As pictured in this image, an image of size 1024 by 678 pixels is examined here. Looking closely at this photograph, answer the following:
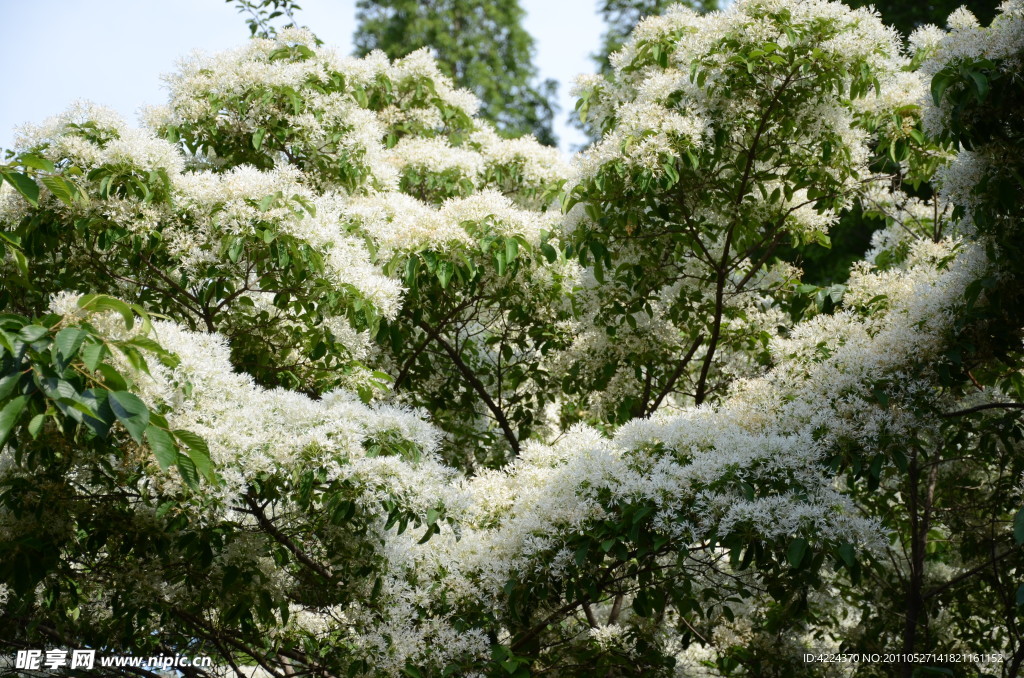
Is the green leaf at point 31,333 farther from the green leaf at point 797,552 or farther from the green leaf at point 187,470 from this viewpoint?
the green leaf at point 797,552

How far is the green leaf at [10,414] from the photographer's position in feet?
7.38

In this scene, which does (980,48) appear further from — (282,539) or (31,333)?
(282,539)

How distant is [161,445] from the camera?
2492 millimetres

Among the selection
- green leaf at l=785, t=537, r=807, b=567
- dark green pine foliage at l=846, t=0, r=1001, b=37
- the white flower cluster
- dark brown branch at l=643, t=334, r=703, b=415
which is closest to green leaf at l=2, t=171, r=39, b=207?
green leaf at l=785, t=537, r=807, b=567

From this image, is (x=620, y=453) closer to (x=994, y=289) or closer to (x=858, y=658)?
(x=994, y=289)

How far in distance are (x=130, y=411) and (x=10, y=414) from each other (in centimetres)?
29

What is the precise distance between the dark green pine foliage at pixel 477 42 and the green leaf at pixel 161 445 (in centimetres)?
1578

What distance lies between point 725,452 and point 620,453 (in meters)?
0.48

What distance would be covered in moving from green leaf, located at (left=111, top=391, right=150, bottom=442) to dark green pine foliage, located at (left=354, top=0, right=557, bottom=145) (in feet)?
51.9

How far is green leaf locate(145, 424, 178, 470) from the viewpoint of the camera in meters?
2.45

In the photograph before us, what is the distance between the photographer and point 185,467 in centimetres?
274

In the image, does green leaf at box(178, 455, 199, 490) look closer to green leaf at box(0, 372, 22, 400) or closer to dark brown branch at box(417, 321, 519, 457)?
green leaf at box(0, 372, 22, 400)

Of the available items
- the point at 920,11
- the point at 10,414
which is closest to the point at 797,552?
the point at 10,414

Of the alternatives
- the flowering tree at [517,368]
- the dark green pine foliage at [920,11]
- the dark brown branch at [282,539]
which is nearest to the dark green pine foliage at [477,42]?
the dark green pine foliage at [920,11]
